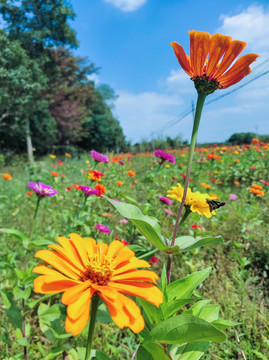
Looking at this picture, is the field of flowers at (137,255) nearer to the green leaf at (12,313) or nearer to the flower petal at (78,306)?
the green leaf at (12,313)

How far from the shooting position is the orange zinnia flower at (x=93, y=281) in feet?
1.25

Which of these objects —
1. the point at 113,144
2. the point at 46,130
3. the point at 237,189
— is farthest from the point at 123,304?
the point at 113,144

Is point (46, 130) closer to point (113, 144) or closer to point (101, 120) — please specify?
point (101, 120)

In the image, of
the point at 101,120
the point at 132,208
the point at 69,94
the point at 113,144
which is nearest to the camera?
the point at 132,208

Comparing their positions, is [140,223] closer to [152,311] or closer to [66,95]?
[152,311]

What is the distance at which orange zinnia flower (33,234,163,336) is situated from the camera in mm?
382

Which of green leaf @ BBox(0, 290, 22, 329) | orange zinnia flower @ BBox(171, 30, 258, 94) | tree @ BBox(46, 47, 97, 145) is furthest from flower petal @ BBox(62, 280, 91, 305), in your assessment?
tree @ BBox(46, 47, 97, 145)

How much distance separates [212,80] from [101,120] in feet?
73.6

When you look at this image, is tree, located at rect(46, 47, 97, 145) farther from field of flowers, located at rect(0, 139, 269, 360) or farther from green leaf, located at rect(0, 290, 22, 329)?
green leaf, located at rect(0, 290, 22, 329)

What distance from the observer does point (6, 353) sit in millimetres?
1181

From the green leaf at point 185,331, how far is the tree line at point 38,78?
11.2 meters

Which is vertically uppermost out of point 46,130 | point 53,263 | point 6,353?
point 46,130

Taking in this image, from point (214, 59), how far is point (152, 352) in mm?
659

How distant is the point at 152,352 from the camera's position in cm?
47
